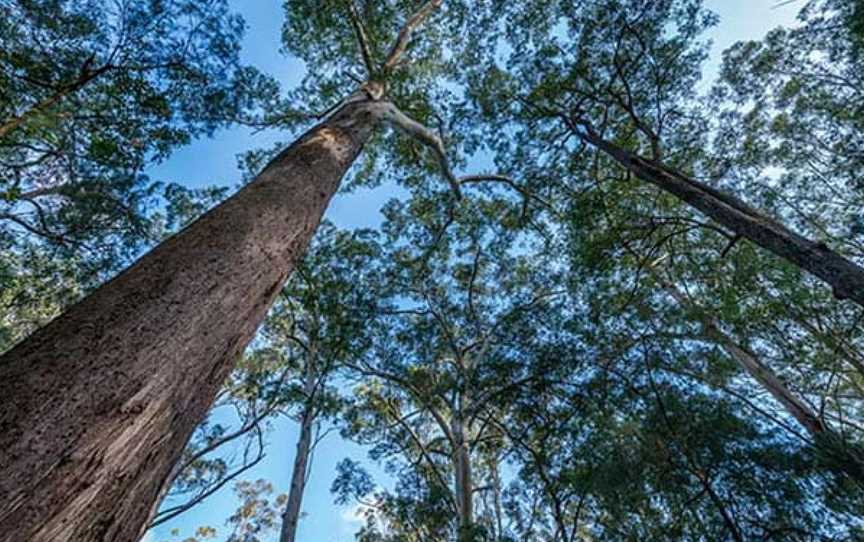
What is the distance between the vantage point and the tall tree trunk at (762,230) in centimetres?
340

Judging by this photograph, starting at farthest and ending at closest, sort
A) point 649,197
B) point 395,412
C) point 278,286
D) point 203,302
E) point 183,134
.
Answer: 1. point 395,412
2. point 649,197
3. point 183,134
4. point 278,286
5. point 203,302

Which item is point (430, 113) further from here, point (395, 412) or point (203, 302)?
point (203, 302)

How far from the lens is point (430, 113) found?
787cm

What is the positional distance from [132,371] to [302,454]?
8.62 meters

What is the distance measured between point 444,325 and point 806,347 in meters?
6.84

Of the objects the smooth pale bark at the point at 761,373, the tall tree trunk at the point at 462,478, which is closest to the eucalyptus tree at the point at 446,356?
the tall tree trunk at the point at 462,478

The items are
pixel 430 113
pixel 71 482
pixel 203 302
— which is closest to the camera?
pixel 71 482

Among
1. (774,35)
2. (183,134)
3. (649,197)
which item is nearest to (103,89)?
(183,134)

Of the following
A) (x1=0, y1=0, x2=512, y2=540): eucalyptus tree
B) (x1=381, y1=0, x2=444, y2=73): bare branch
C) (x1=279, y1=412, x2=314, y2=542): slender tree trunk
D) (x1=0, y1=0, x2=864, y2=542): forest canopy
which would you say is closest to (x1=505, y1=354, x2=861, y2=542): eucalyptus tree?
(x1=0, y1=0, x2=864, y2=542): forest canopy

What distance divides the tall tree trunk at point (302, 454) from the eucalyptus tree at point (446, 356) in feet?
2.87

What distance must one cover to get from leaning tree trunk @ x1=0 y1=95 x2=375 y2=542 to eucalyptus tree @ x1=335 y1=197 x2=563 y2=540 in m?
6.57

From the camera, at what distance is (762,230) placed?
4.20 metres

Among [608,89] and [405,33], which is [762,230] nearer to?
[608,89]

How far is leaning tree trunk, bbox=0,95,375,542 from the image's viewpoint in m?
0.66
